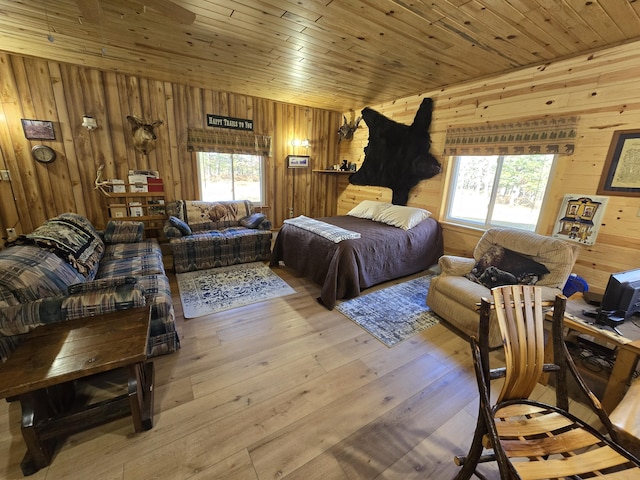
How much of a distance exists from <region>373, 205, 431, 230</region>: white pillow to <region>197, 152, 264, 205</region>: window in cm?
230

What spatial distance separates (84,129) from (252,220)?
2452 mm

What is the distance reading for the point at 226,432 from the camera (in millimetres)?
1451

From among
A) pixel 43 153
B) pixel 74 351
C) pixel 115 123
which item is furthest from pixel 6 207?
pixel 74 351

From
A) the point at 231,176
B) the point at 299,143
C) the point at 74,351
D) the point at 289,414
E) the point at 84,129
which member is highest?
the point at 299,143

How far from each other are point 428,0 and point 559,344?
2225mm

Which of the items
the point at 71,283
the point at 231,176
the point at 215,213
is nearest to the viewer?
the point at 71,283

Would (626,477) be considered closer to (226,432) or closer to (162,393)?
(226,432)

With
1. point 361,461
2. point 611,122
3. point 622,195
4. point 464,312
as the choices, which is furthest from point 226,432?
point 611,122

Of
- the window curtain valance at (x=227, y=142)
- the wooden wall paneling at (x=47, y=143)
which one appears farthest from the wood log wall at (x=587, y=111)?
the wooden wall paneling at (x=47, y=143)

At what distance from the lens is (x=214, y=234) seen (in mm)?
3795

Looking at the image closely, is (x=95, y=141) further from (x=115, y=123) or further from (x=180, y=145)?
(x=180, y=145)

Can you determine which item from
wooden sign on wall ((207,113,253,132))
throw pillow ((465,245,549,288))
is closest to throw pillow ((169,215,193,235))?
wooden sign on wall ((207,113,253,132))

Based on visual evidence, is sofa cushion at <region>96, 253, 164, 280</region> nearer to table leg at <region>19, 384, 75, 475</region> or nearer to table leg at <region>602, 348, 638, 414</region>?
table leg at <region>19, 384, 75, 475</region>

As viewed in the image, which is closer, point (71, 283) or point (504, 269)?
point (71, 283)
